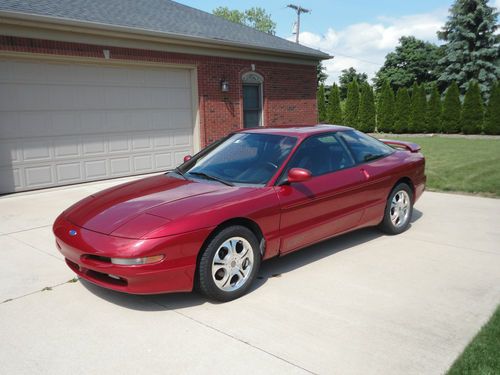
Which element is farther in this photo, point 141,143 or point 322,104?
point 322,104

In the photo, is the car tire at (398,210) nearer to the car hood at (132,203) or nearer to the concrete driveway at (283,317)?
the concrete driveway at (283,317)

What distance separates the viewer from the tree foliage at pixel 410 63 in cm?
4291

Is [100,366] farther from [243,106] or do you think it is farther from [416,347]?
[243,106]

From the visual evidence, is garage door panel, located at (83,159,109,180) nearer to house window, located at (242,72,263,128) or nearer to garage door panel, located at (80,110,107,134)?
garage door panel, located at (80,110,107,134)

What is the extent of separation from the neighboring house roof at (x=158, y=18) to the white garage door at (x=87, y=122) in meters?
0.96

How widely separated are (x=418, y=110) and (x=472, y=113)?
3038mm

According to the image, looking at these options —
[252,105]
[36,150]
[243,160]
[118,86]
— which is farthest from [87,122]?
[243,160]

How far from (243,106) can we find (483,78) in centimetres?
2398

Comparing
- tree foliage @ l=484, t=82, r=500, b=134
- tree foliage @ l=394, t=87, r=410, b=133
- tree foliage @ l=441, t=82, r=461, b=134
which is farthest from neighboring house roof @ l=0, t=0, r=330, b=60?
tree foliage @ l=394, t=87, r=410, b=133

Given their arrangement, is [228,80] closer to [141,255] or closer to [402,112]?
[141,255]

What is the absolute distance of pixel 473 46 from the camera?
105ft

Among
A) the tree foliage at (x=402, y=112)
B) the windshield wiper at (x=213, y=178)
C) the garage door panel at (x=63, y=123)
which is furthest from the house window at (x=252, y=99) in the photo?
the tree foliage at (x=402, y=112)

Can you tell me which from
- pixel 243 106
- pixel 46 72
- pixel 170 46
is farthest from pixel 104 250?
pixel 243 106

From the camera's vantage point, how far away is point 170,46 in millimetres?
11188
